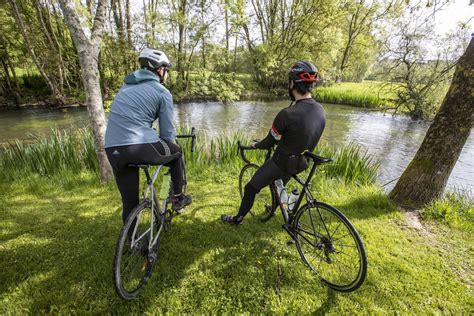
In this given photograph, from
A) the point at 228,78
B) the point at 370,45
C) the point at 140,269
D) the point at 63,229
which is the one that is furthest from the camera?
the point at 370,45

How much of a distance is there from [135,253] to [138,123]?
4.21 feet

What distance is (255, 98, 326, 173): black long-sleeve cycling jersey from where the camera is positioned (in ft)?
7.13

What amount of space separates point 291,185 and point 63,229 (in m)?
3.92

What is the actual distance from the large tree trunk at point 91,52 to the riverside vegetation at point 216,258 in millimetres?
1254

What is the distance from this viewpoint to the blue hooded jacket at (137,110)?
6.95 ft

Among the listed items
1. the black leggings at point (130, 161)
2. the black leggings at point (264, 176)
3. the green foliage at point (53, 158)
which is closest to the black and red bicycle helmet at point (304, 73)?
the black leggings at point (264, 176)

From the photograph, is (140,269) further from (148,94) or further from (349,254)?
(349,254)

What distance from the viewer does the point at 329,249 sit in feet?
8.05

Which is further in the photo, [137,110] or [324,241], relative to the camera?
[324,241]

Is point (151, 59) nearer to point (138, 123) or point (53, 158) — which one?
point (138, 123)

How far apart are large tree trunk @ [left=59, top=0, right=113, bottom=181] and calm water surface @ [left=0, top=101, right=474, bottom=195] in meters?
6.05

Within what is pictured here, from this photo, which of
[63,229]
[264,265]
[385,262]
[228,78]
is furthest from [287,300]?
[228,78]

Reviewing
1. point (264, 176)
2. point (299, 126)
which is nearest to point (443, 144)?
point (299, 126)

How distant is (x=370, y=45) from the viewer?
26344 millimetres
